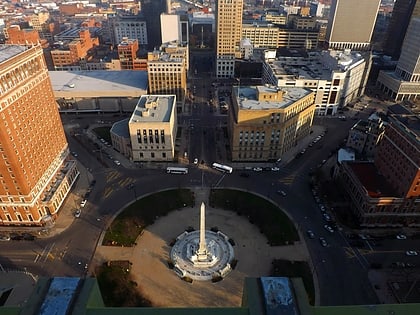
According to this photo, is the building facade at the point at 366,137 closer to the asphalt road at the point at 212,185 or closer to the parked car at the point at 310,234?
the asphalt road at the point at 212,185

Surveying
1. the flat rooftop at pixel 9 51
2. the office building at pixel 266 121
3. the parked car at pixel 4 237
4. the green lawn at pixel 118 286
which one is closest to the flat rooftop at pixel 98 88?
the office building at pixel 266 121

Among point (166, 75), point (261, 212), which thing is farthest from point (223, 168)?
point (166, 75)

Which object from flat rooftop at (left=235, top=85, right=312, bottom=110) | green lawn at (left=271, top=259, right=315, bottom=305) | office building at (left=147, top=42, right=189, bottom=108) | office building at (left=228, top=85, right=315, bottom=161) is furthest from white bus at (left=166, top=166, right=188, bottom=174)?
office building at (left=147, top=42, right=189, bottom=108)

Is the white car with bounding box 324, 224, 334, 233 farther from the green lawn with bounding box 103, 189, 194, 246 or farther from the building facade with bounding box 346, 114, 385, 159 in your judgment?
the building facade with bounding box 346, 114, 385, 159

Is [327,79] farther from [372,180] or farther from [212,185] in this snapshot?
[212,185]

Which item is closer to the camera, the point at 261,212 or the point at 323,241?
the point at 323,241

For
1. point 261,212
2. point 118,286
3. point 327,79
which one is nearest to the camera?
point 118,286
